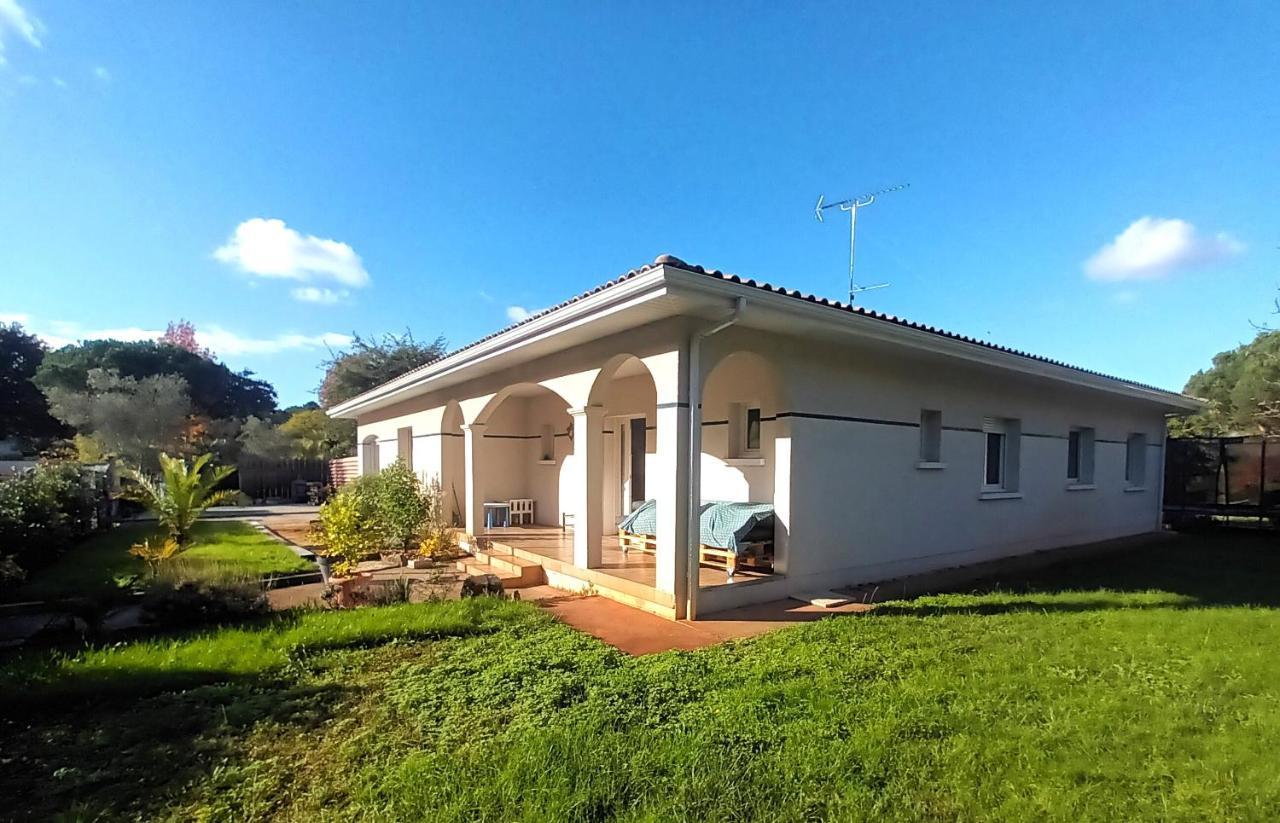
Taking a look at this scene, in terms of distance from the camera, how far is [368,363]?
106ft

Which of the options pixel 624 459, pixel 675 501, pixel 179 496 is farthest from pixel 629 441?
pixel 179 496

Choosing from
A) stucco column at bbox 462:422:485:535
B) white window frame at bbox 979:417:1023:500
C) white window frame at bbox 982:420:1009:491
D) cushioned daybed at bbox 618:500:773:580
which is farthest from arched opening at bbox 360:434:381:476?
white window frame at bbox 979:417:1023:500

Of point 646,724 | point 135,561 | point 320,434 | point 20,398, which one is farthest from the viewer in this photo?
point 20,398

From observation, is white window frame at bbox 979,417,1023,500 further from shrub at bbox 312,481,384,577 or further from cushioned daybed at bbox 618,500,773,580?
shrub at bbox 312,481,384,577

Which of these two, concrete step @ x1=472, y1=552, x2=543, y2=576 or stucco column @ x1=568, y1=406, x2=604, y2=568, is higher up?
stucco column @ x1=568, y1=406, x2=604, y2=568

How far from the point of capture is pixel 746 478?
8250 millimetres

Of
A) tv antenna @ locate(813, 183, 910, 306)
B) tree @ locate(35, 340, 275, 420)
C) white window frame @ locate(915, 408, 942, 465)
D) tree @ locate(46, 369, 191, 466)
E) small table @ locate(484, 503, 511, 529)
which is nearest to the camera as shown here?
white window frame @ locate(915, 408, 942, 465)

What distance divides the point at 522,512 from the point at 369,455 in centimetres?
868

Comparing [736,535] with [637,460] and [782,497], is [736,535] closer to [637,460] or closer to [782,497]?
[782,497]

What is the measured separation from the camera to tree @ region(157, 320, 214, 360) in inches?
1837

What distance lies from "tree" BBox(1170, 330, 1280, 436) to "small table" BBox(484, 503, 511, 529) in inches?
815

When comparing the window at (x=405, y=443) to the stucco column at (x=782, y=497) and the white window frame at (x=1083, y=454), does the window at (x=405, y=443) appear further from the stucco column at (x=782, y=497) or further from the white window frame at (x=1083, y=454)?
the white window frame at (x=1083, y=454)

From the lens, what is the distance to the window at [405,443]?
49.7 ft

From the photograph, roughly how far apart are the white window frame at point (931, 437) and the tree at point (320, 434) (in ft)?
89.4
